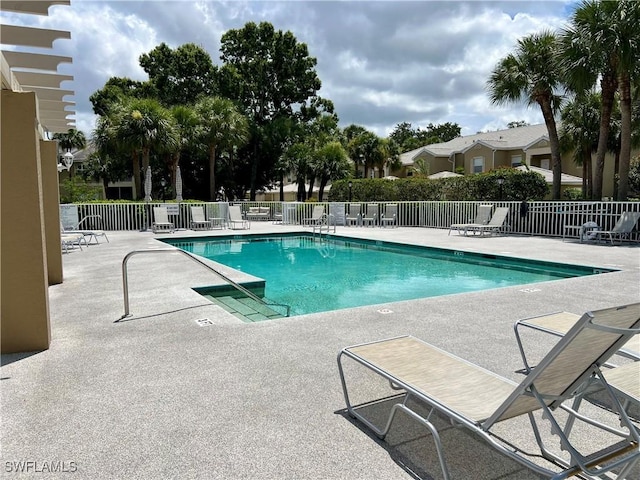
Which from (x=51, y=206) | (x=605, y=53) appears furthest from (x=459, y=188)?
(x=51, y=206)

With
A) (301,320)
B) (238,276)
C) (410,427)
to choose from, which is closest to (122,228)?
Answer: (238,276)

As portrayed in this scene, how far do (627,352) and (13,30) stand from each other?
4.89m

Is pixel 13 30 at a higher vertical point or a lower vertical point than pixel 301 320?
higher

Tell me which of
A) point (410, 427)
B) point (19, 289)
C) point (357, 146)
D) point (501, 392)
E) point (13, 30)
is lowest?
point (410, 427)

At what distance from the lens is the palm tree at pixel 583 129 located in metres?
22.1

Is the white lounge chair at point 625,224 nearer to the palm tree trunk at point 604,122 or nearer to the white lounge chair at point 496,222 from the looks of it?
the palm tree trunk at point 604,122

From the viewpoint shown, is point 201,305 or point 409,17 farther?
point 409,17

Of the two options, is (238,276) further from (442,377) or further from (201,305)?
(442,377)

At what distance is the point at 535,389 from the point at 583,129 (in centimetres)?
2446

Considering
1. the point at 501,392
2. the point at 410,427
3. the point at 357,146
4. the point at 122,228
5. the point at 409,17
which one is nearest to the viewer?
the point at 501,392

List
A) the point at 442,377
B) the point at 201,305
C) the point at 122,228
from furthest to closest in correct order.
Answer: the point at 122,228
the point at 201,305
the point at 442,377

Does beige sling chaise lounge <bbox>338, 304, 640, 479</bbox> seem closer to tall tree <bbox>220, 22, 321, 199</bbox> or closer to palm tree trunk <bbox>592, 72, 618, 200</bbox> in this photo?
palm tree trunk <bbox>592, 72, 618, 200</bbox>

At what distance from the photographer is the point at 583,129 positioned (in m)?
22.6

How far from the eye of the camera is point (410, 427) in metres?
2.81
